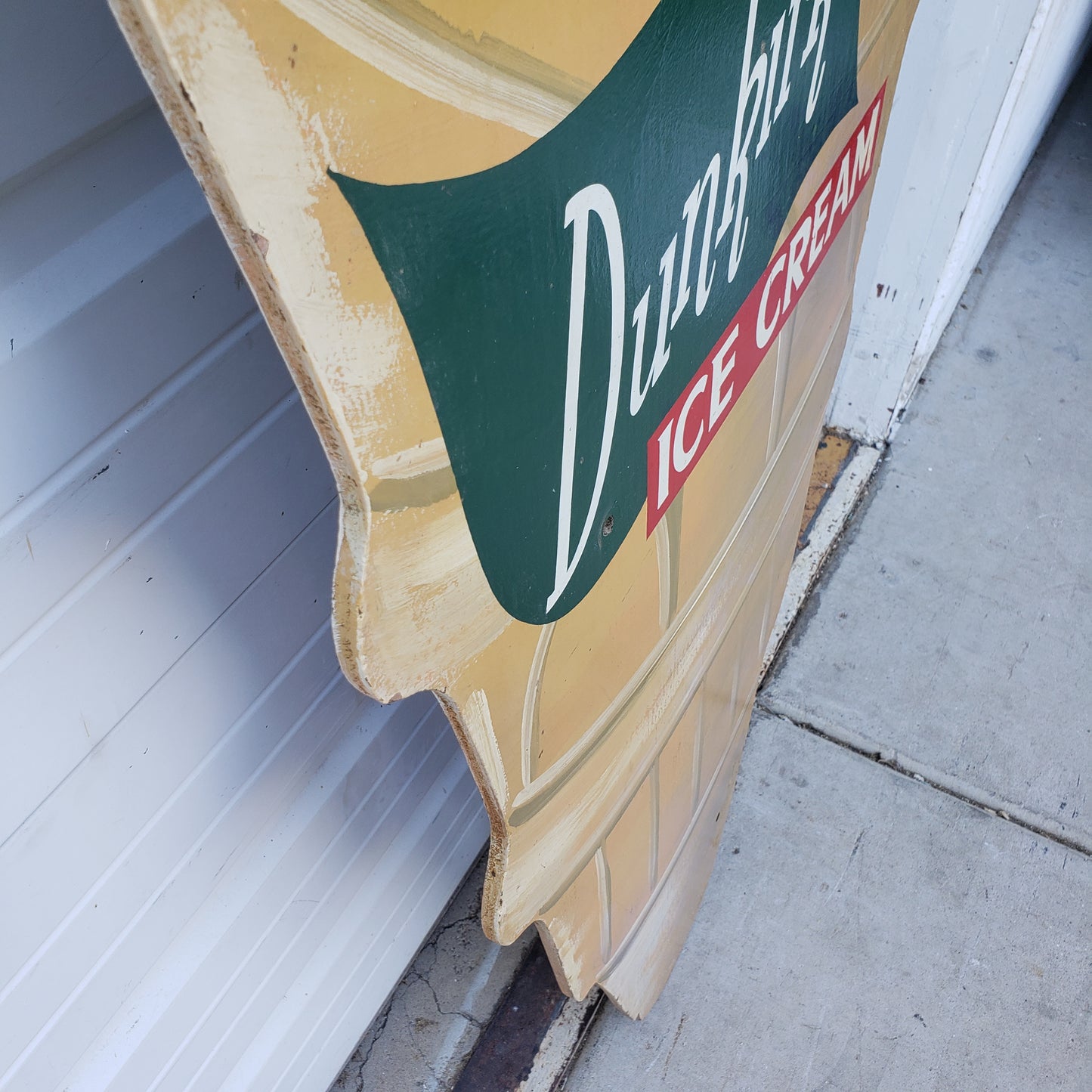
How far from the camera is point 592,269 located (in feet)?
2.08

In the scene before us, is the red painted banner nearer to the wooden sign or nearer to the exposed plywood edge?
the wooden sign

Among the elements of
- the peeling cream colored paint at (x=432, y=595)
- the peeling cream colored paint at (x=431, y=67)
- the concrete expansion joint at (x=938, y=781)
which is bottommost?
the concrete expansion joint at (x=938, y=781)

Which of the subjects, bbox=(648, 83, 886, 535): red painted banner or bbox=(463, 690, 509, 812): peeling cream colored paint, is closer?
bbox=(463, 690, 509, 812): peeling cream colored paint

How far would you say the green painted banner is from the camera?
1.68 ft

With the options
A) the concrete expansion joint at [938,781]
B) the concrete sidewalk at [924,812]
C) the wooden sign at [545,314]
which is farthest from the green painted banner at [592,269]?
the concrete expansion joint at [938,781]

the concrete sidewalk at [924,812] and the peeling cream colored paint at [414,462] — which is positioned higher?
the peeling cream colored paint at [414,462]

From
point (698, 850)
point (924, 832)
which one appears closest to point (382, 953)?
point (698, 850)

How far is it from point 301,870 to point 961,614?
5.47 feet

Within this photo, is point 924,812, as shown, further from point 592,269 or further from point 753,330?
point 592,269

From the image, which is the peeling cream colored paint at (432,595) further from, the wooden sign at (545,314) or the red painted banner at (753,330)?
the red painted banner at (753,330)

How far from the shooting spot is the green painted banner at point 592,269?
513mm

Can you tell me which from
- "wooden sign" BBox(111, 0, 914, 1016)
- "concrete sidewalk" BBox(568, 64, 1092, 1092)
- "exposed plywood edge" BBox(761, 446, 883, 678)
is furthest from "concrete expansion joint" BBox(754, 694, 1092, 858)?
"wooden sign" BBox(111, 0, 914, 1016)

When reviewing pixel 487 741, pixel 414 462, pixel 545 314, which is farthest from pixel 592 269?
pixel 487 741

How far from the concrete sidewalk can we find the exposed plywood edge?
0.04 meters
